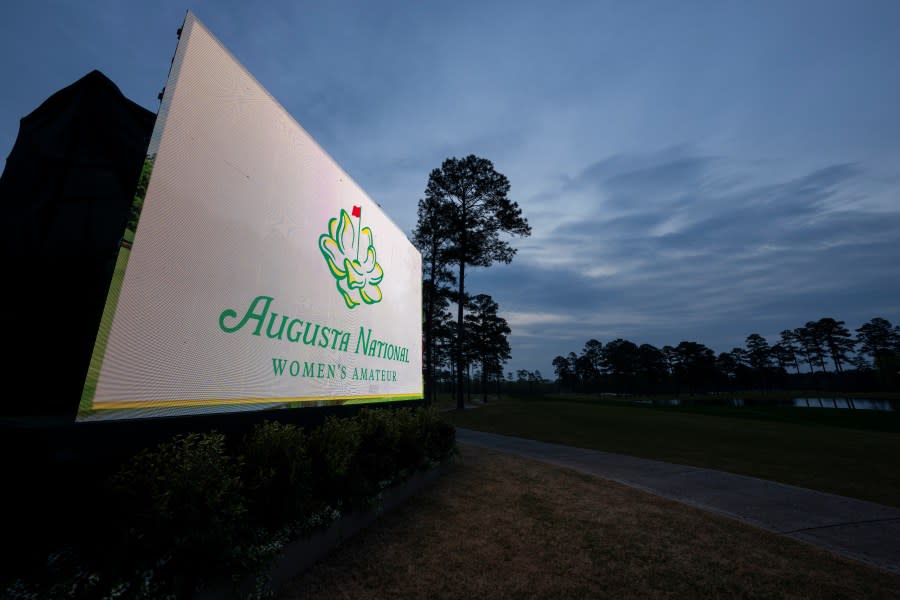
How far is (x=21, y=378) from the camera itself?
2689mm

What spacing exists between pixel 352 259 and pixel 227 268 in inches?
114

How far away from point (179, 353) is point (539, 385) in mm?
174912

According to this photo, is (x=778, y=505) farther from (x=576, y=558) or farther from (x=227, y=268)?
(x=227, y=268)

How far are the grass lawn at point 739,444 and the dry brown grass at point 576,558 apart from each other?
413 cm

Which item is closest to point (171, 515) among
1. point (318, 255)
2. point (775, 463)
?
point (318, 255)

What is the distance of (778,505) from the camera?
5.73 metres

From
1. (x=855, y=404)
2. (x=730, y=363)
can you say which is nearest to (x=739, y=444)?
(x=855, y=404)

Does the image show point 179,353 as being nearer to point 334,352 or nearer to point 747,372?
point 334,352

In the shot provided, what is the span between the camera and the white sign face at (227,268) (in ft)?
9.63

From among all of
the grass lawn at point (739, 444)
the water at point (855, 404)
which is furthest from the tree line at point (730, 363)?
the grass lawn at point (739, 444)

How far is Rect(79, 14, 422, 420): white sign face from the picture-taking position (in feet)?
9.63

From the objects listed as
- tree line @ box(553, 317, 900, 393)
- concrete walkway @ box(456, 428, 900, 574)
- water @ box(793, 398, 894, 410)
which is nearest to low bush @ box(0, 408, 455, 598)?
concrete walkway @ box(456, 428, 900, 574)

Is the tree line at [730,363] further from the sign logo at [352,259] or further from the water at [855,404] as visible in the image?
the sign logo at [352,259]

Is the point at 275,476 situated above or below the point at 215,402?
below
